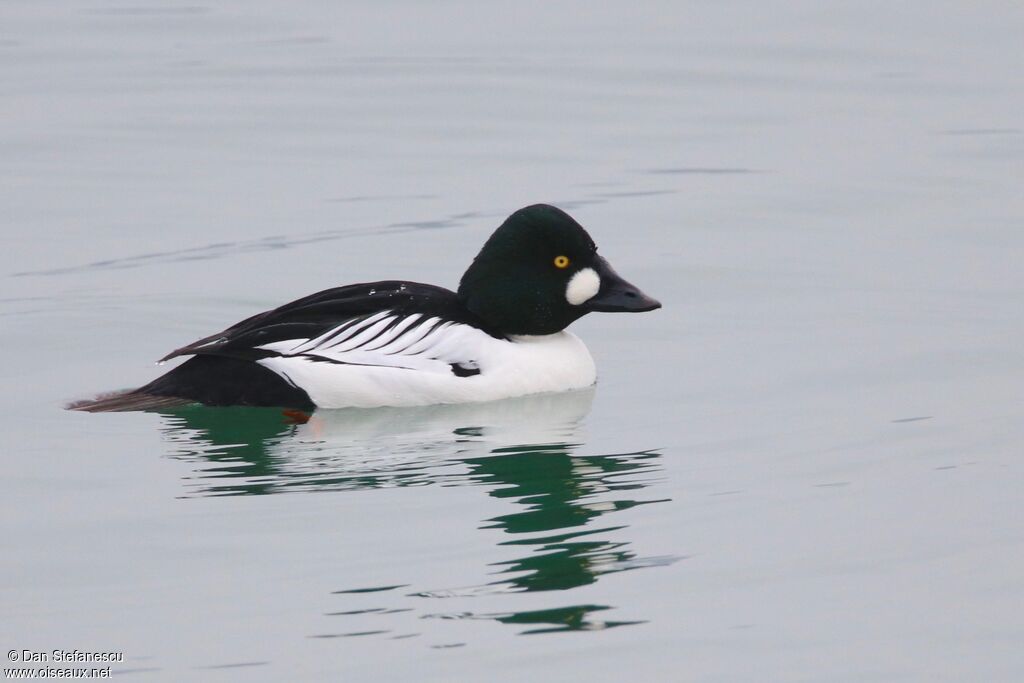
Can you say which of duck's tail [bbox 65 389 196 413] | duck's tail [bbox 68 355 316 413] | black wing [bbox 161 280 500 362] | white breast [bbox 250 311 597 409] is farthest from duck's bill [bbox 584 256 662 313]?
duck's tail [bbox 65 389 196 413]

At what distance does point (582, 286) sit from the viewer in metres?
→ 10.1

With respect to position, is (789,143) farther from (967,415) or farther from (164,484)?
(164,484)

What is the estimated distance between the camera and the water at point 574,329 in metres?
6.88

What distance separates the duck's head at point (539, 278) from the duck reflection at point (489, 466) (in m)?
0.47

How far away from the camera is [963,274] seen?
12328 mm

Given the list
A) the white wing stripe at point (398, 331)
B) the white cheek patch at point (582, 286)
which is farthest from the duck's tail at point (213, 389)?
the white cheek patch at point (582, 286)

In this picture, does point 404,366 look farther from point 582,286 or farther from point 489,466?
point 489,466

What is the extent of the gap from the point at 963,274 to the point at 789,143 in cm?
398

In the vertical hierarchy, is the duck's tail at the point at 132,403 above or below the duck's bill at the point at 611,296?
below

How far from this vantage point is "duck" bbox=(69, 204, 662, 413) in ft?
31.7

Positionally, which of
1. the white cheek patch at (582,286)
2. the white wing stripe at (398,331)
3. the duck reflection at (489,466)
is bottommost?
the duck reflection at (489,466)

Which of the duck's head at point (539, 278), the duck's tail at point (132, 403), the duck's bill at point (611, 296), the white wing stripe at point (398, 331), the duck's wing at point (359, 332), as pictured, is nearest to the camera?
the duck's tail at point (132, 403)

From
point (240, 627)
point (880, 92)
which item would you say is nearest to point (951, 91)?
point (880, 92)

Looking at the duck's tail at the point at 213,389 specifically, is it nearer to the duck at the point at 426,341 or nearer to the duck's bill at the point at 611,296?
the duck at the point at 426,341
